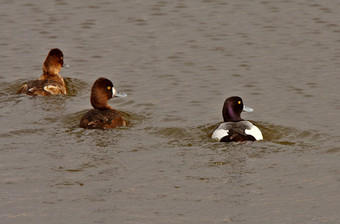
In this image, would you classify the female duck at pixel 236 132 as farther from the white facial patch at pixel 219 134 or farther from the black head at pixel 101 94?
the black head at pixel 101 94

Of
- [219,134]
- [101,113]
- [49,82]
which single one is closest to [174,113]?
[101,113]

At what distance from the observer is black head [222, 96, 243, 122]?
1419 cm

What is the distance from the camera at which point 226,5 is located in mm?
22641

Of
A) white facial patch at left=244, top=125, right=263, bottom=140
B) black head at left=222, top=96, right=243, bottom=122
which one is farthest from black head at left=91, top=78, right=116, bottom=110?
white facial patch at left=244, top=125, right=263, bottom=140

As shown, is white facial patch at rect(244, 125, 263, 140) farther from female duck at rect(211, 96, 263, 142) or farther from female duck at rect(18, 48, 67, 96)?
female duck at rect(18, 48, 67, 96)

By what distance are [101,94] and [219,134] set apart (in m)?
2.58

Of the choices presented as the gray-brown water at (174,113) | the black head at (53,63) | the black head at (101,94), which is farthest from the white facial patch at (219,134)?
the black head at (53,63)

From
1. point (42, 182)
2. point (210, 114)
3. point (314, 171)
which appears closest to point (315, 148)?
point (314, 171)

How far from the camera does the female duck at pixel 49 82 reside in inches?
650

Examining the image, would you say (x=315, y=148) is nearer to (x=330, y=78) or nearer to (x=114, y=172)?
(x=114, y=172)

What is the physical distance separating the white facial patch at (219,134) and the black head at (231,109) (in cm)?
67

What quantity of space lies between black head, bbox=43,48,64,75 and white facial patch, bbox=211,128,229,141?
5.16 metres

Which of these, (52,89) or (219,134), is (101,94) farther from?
(219,134)

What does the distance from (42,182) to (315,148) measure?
429 centimetres
